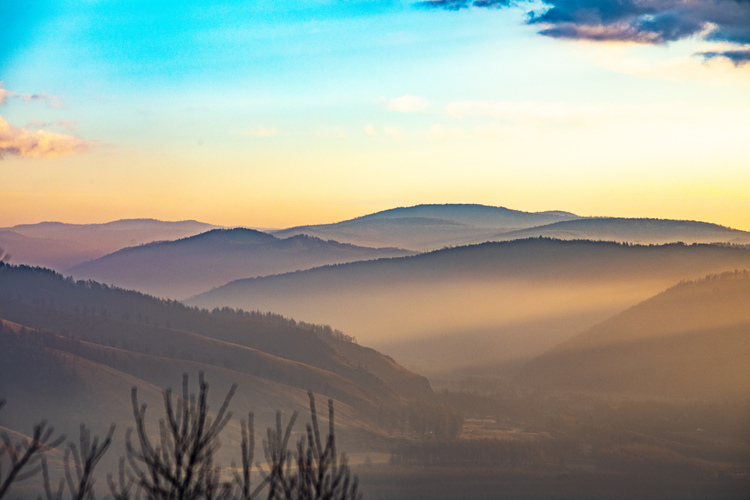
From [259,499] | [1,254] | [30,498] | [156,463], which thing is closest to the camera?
[156,463]

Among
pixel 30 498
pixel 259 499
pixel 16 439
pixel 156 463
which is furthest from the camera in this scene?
pixel 259 499

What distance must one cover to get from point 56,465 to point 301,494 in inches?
6984

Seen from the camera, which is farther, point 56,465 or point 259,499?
point 259,499

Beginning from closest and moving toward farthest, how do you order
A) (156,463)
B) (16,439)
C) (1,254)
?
(156,463) → (1,254) → (16,439)

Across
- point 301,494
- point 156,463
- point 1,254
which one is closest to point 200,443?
point 156,463

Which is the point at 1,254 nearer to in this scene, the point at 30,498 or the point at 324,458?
the point at 324,458

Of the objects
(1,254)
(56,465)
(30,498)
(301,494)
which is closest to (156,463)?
(301,494)

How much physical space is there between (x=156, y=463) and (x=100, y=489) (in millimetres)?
177779

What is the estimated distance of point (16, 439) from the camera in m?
180

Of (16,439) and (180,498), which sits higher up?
(180,498)

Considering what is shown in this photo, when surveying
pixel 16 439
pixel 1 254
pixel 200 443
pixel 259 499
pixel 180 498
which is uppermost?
→ pixel 1 254

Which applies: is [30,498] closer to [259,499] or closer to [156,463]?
[259,499]

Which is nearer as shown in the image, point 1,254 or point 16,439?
point 1,254

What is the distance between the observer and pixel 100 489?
604ft
